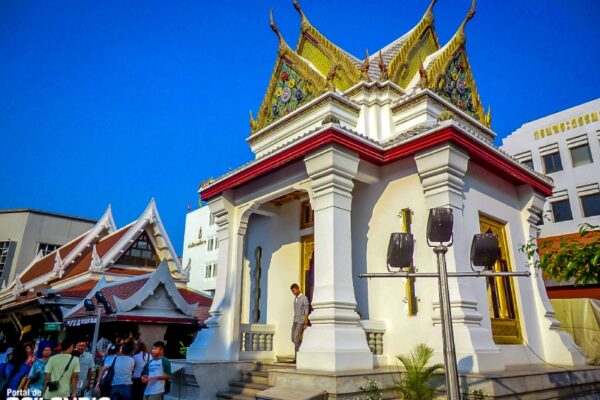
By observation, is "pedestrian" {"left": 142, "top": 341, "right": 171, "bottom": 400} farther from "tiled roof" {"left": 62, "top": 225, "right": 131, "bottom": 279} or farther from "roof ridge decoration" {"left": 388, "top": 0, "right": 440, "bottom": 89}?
"tiled roof" {"left": 62, "top": 225, "right": 131, "bottom": 279}

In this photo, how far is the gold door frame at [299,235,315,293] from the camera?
8.49 m

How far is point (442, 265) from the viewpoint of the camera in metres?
3.74

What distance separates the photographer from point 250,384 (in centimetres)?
696

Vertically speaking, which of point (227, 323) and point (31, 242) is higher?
point (31, 242)

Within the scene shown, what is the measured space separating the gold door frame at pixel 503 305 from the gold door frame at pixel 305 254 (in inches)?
120

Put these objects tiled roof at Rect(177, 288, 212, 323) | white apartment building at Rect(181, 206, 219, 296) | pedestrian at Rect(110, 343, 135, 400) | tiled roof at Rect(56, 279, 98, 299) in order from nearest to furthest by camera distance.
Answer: pedestrian at Rect(110, 343, 135, 400)
tiled roof at Rect(56, 279, 98, 299)
tiled roof at Rect(177, 288, 212, 323)
white apartment building at Rect(181, 206, 219, 296)

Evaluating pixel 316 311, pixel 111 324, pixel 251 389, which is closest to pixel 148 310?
pixel 111 324

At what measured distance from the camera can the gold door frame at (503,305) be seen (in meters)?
6.94

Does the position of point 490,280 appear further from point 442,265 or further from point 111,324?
point 111,324

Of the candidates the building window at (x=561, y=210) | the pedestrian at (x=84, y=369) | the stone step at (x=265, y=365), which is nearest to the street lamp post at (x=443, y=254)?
the stone step at (x=265, y=365)

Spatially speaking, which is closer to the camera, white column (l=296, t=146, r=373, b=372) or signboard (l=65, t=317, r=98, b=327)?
white column (l=296, t=146, r=373, b=372)

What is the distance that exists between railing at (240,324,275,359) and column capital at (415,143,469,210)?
4.04 m

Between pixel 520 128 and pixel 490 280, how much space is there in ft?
65.0

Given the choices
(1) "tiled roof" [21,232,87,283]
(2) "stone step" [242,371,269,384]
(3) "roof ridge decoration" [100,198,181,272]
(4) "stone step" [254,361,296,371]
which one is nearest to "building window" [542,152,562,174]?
(3) "roof ridge decoration" [100,198,181,272]
